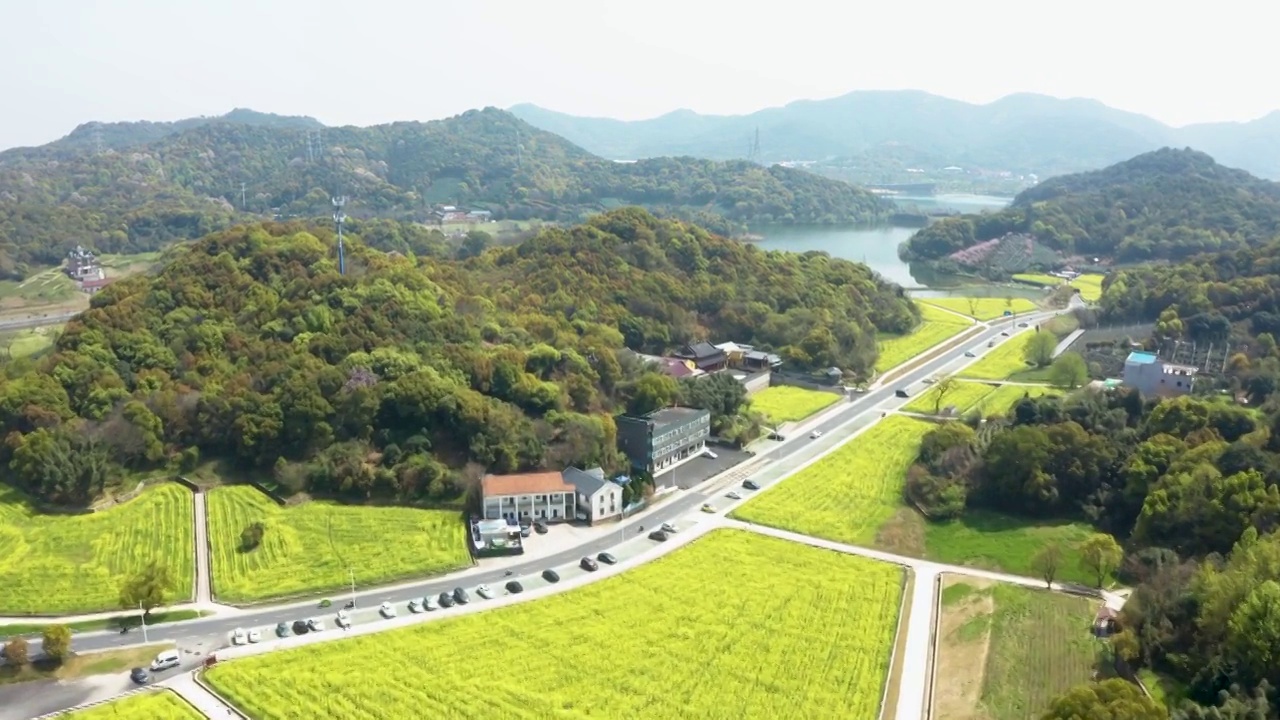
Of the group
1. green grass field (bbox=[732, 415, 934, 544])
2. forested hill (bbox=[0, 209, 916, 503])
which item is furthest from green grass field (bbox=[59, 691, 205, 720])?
green grass field (bbox=[732, 415, 934, 544])

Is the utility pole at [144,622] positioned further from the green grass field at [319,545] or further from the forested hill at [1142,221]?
the forested hill at [1142,221]

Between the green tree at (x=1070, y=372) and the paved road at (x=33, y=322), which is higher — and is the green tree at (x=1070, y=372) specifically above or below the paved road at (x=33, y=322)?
below

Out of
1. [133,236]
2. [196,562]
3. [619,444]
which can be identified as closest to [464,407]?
[619,444]

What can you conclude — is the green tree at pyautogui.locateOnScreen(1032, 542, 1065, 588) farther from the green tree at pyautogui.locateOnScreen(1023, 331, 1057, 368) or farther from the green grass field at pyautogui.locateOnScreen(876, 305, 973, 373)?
the green tree at pyautogui.locateOnScreen(1023, 331, 1057, 368)

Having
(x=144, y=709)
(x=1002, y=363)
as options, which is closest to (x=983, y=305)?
(x=1002, y=363)

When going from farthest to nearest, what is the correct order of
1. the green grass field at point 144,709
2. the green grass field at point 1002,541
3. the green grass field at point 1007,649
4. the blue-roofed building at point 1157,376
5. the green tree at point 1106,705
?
1. the blue-roofed building at point 1157,376
2. the green grass field at point 1002,541
3. the green grass field at point 1007,649
4. the green grass field at point 144,709
5. the green tree at point 1106,705

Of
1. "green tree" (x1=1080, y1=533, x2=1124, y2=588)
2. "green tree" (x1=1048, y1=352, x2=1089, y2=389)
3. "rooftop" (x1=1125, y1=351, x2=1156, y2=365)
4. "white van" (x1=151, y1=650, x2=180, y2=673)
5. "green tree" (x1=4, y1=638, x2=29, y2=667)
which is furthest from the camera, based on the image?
"green tree" (x1=1048, y1=352, x2=1089, y2=389)

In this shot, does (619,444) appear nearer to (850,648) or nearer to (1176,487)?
(850,648)

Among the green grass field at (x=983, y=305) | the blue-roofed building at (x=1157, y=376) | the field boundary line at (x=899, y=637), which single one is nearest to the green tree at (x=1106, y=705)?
the field boundary line at (x=899, y=637)
